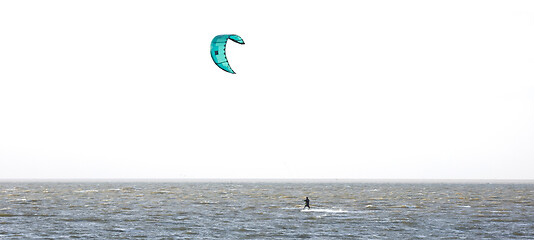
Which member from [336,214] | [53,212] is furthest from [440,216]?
[53,212]

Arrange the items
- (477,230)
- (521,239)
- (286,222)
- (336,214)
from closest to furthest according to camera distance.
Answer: (521,239)
(477,230)
(286,222)
(336,214)

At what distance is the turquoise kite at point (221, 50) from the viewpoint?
34.3m

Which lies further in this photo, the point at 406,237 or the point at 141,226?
the point at 141,226

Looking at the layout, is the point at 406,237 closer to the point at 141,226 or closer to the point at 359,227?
the point at 359,227

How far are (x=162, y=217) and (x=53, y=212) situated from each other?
41.8 feet

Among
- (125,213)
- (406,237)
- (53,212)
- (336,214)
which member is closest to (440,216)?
(336,214)

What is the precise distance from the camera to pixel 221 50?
3566 centimetres

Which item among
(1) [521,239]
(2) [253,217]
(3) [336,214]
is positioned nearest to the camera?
(1) [521,239]

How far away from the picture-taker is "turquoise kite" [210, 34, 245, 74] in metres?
34.3

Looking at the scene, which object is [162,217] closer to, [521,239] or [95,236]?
[95,236]

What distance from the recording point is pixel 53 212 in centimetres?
5212

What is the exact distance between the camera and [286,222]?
41844mm

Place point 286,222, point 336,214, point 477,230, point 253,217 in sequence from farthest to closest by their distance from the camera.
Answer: point 336,214 → point 253,217 → point 286,222 → point 477,230

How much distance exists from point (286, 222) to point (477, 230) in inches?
535
